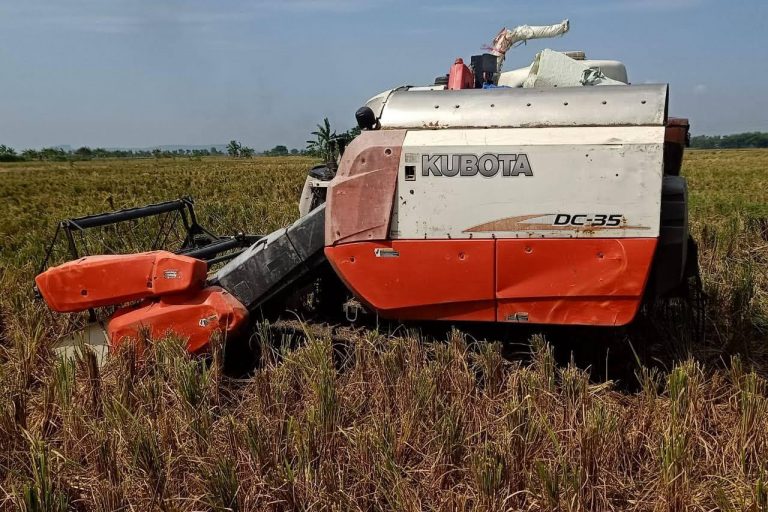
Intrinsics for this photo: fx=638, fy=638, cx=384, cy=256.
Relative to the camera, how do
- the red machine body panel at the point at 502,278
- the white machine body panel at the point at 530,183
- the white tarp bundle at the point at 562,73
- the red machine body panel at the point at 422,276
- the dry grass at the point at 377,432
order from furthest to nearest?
the white tarp bundle at the point at 562,73 < the red machine body panel at the point at 422,276 < the red machine body panel at the point at 502,278 < the white machine body panel at the point at 530,183 < the dry grass at the point at 377,432

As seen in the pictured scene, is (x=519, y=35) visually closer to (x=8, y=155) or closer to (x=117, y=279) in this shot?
(x=117, y=279)

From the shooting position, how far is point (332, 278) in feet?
15.8

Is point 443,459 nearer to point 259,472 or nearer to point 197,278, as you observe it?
point 259,472

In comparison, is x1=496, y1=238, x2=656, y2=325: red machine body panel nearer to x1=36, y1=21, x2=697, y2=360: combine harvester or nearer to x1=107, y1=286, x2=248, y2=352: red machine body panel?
x1=36, y1=21, x2=697, y2=360: combine harvester

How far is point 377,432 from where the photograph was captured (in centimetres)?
298

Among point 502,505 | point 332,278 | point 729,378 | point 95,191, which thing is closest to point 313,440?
point 502,505

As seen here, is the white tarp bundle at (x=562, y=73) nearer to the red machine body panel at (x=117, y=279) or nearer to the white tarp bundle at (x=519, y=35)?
the white tarp bundle at (x=519, y=35)

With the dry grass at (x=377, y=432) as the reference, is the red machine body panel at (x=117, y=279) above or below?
above

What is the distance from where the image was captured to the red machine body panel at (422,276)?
3.83 metres

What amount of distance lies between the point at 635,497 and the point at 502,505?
26.2 inches

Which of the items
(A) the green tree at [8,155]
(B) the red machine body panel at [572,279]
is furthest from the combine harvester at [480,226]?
(A) the green tree at [8,155]

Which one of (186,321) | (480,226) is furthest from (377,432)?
(186,321)

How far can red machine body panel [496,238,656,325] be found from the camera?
3625 millimetres

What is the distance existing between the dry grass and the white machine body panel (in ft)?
2.47
